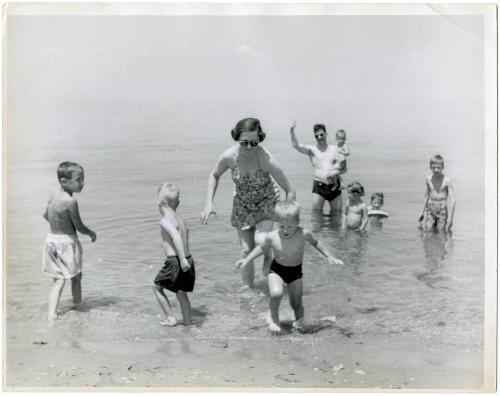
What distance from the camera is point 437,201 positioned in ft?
34.9

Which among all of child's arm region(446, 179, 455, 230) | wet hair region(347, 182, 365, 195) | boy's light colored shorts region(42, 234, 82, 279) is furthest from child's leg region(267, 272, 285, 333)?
wet hair region(347, 182, 365, 195)

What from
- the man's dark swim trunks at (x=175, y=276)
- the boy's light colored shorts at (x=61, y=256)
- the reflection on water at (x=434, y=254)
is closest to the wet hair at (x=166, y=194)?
the man's dark swim trunks at (x=175, y=276)

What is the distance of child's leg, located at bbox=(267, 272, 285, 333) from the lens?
7914 millimetres

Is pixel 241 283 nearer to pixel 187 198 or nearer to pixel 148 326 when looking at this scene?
pixel 148 326

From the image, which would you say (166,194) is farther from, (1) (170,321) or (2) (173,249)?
(1) (170,321)

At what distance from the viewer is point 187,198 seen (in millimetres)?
11375

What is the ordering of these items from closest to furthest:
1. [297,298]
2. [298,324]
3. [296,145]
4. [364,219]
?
[297,298] < [298,324] < [296,145] < [364,219]

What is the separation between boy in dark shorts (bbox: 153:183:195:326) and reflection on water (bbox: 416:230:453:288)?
2792mm

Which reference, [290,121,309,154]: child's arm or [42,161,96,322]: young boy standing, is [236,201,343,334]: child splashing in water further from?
[290,121,309,154]: child's arm

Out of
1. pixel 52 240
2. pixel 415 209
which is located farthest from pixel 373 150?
pixel 52 240

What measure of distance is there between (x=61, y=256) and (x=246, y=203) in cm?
196

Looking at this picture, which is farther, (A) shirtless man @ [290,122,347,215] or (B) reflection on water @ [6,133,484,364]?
(A) shirtless man @ [290,122,347,215]

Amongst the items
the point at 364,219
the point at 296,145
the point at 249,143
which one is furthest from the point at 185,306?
the point at 364,219

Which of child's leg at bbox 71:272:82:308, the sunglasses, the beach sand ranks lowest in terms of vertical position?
the beach sand
